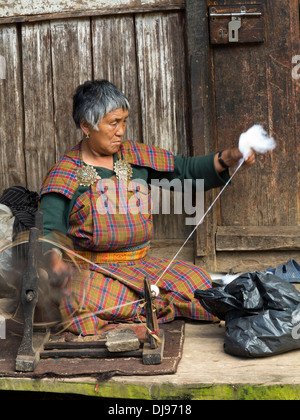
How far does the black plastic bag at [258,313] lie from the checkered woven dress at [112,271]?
0.47 metres

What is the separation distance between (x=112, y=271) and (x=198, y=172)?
80 cm

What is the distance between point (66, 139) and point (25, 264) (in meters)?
1.41

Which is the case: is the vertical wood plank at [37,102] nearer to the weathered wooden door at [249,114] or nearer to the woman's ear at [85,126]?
the woman's ear at [85,126]

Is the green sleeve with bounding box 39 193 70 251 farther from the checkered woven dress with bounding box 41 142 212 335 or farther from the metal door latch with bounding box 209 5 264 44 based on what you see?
the metal door latch with bounding box 209 5 264 44

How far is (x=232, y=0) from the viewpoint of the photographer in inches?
159

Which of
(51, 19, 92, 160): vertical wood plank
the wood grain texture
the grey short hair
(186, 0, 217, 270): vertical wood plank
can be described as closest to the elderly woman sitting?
the grey short hair

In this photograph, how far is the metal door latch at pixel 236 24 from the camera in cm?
400

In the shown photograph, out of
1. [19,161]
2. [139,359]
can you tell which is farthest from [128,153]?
[139,359]

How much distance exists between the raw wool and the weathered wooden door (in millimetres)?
77

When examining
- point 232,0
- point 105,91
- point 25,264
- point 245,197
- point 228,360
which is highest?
point 232,0

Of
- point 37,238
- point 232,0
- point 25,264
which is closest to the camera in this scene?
point 37,238

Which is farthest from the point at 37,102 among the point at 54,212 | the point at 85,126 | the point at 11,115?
the point at 54,212

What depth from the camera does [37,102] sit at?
14.3 feet

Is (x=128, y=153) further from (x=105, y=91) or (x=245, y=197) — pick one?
(x=245, y=197)
